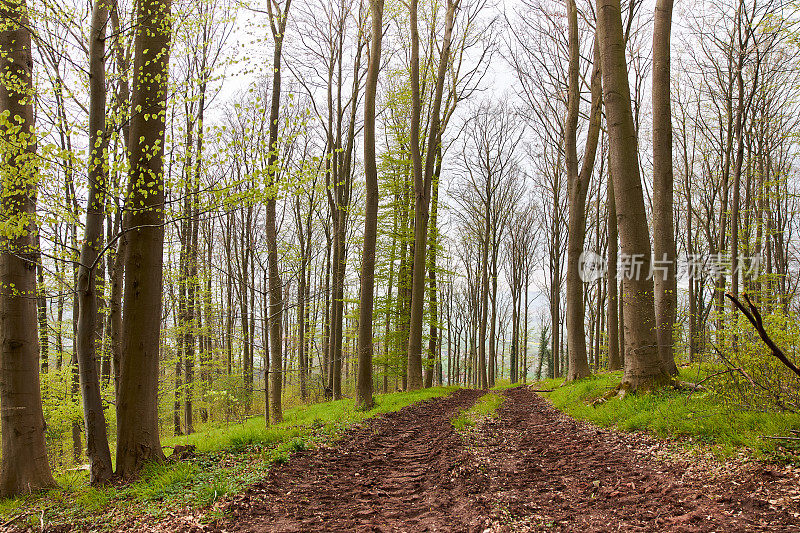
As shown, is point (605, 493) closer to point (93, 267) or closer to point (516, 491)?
point (516, 491)

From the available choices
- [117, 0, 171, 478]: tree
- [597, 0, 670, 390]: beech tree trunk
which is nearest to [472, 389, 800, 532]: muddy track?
[597, 0, 670, 390]: beech tree trunk

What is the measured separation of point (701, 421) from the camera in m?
5.19

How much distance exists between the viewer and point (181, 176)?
204 inches

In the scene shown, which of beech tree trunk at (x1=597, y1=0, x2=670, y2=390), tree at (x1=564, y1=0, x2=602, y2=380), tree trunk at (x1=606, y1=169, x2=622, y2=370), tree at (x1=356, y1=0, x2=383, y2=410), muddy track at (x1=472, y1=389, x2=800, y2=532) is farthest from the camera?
tree trunk at (x1=606, y1=169, x2=622, y2=370)

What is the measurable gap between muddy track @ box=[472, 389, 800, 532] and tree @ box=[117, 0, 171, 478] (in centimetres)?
434

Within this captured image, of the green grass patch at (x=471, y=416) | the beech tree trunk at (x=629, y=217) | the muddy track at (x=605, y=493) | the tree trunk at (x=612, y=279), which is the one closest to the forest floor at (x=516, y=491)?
the muddy track at (x=605, y=493)

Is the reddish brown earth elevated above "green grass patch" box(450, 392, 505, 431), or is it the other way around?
the reddish brown earth

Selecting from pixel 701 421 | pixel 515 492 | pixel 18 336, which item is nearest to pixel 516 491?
pixel 515 492

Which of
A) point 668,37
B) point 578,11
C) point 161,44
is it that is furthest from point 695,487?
point 578,11

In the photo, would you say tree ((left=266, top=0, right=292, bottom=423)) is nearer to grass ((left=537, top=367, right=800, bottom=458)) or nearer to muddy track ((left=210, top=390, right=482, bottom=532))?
muddy track ((left=210, top=390, right=482, bottom=532))

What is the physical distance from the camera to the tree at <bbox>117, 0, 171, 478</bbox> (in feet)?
17.8

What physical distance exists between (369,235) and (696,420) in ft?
24.0

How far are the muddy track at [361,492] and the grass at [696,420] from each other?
265cm

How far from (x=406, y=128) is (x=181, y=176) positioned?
47.3 ft
